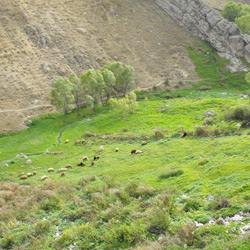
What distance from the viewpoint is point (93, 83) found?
7512 centimetres

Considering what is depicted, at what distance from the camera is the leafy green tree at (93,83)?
7538cm

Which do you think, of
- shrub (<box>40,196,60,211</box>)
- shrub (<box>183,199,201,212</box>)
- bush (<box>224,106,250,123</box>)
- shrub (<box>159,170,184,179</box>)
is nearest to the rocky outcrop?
bush (<box>224,106,250,123</box>)

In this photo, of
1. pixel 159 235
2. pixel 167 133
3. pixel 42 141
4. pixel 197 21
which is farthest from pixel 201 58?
pixel 159 235

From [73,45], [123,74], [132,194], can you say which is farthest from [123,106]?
[132,194]

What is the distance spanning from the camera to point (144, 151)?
4134 cm

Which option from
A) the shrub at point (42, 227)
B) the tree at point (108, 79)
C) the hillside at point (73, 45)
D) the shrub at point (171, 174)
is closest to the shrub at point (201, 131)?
the shrub at point (171, 174)

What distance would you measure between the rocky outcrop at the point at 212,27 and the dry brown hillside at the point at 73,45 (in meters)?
5.64

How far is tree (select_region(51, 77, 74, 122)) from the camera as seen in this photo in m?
68.9

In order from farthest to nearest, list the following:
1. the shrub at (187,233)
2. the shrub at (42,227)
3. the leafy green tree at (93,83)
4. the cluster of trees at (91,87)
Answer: the leafy green tree at (93,83), the cluster of trees at (91,87), the shrub at (42,227), the shrub at (187,233)

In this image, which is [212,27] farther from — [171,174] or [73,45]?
[171,174]

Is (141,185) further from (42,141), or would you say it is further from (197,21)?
(197,21)

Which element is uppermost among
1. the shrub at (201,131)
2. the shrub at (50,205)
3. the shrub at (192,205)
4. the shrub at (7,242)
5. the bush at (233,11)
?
the bush at (233,11)

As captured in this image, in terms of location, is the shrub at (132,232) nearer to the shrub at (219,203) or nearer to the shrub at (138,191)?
the shrub at (219,203)

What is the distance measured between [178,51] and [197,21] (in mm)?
Answer: 22719
